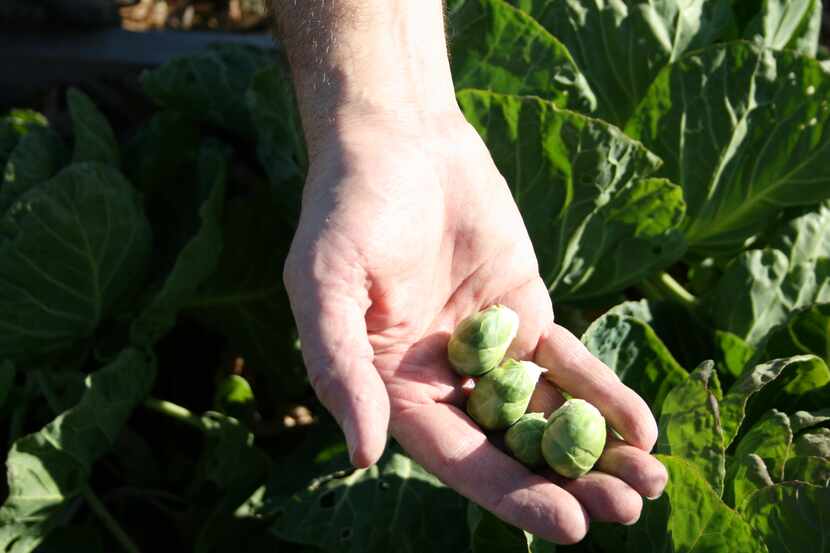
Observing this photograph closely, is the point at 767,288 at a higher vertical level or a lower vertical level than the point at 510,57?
lower

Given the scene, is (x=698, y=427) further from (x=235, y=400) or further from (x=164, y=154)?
(x=164, y=154)

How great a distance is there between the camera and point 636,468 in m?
1.74

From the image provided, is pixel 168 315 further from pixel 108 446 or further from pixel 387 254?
pixel 387 254

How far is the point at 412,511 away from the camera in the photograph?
7.89 ft

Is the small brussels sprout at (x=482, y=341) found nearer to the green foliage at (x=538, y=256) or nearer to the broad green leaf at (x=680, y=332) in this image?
the green foliage at (x=538, y=256)

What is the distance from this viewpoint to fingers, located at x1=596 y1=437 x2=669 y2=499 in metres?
1.73

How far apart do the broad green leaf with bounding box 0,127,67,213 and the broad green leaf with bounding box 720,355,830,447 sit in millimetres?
1839

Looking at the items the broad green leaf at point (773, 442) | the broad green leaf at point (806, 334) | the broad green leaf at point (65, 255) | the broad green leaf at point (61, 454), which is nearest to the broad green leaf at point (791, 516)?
the broad green leaf at point (773, 442)

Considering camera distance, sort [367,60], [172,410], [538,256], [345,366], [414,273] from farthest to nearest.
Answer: [172,410], [538,256], [367,60], [414,273], [345,366]

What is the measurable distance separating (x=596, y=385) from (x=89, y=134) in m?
1.66

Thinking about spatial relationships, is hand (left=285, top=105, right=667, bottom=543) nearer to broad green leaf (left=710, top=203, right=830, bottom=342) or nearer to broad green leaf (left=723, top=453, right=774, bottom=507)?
broad green leaf (left=723, top=453, right=774, bottom=507)

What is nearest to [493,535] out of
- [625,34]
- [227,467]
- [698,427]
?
[698,427]

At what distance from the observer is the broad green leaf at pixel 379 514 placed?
2377 mm

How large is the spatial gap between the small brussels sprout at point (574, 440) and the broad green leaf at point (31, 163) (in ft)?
5.39
